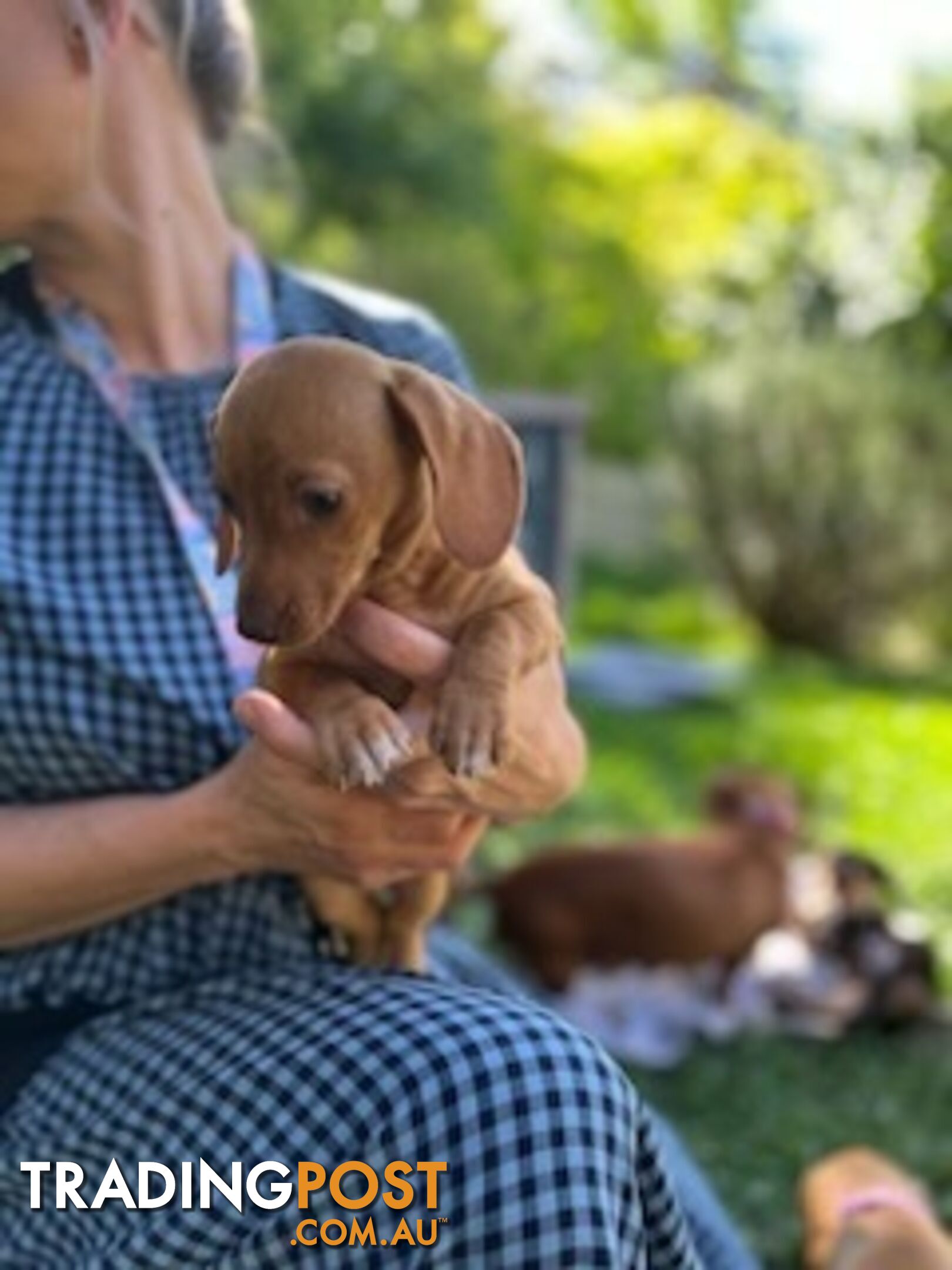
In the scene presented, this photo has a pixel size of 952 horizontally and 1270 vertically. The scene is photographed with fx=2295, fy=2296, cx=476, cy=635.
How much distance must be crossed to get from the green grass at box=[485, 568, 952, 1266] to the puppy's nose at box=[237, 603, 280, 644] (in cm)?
156

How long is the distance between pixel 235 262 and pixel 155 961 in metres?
0.69

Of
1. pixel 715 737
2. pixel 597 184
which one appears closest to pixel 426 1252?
pixel 715 737

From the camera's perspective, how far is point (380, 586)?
1841 mm

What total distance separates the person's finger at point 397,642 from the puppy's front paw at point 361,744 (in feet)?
0.17

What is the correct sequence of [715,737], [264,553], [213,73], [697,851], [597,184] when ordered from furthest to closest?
[597,184], [715,737], [697,851], [213,73], [264,553]

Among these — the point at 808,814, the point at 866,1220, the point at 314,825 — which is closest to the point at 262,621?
the point at 314,825

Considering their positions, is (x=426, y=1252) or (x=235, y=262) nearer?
(x=426, y=1252)

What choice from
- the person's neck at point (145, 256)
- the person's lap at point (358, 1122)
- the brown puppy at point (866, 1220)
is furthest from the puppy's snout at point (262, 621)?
the brown puppy at point (866, 1220)

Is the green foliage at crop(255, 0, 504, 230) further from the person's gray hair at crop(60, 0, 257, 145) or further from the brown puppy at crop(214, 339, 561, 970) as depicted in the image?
the brown puppy at crop(214, 339, 561, 970)

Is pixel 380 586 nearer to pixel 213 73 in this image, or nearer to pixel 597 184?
pixel 213 73

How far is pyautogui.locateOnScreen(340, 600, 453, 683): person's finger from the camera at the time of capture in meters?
1.81

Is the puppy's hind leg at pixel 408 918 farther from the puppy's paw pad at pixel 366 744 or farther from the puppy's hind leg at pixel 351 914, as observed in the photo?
the puppy's paw pad at pixel 366 744

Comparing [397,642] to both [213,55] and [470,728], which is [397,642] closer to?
[470,728]

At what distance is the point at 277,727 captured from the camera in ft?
5.82
